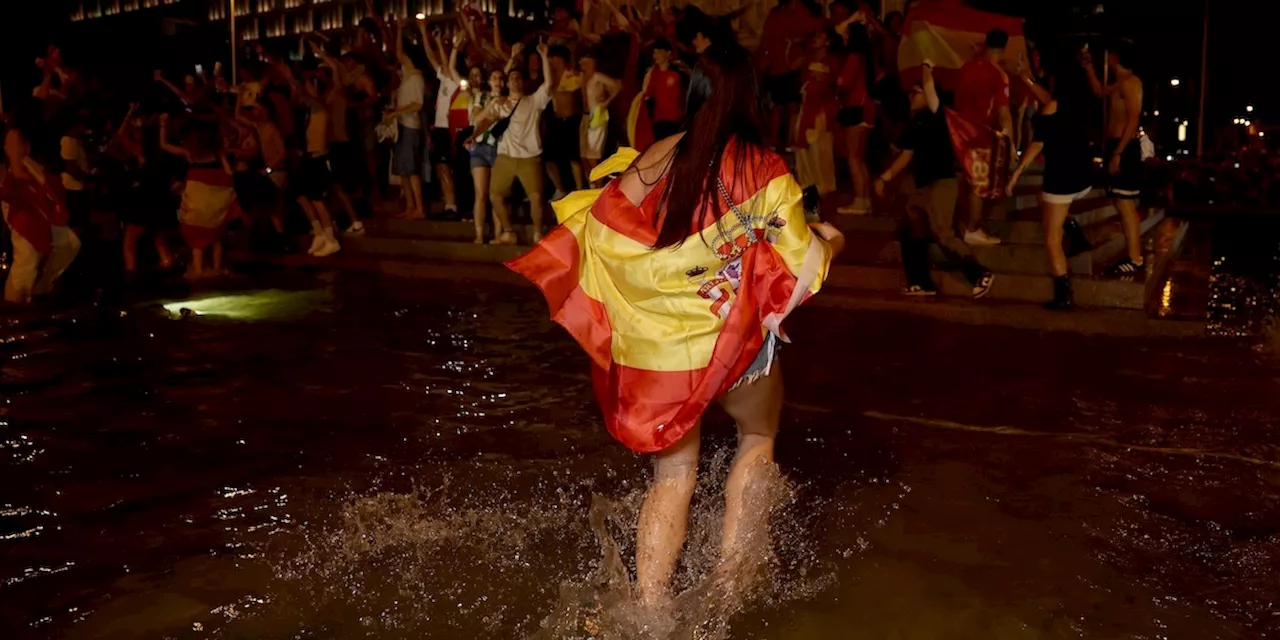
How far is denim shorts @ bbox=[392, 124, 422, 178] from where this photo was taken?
46.8 ft

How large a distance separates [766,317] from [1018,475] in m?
2.47

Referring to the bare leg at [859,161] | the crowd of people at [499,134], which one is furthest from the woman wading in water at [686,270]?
the bare leg at [859,161]

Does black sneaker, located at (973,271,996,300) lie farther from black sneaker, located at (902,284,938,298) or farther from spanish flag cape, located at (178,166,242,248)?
spanish flag cape, located at (178,166,242,248)

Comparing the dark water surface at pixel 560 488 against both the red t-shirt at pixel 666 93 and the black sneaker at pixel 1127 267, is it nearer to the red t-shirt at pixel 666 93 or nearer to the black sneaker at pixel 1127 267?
the black sneaker at pixel 1127 267

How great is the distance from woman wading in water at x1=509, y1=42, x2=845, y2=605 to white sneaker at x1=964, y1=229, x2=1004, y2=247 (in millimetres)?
7279

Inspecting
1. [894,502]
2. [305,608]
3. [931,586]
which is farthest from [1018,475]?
[305,608]

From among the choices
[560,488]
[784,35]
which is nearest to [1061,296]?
[784,35]

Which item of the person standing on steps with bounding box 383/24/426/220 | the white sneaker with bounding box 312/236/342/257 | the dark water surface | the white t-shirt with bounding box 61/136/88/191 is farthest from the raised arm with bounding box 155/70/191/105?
the dark water surface

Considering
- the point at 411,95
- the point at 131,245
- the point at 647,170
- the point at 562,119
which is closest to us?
the point at 647,170

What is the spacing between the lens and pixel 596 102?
12.7 m

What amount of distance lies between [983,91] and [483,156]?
571cm

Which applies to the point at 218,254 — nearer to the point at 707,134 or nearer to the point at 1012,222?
the point at 1012,222

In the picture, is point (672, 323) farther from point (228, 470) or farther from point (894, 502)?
point (228, 470)

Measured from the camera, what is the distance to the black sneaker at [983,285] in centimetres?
1018
